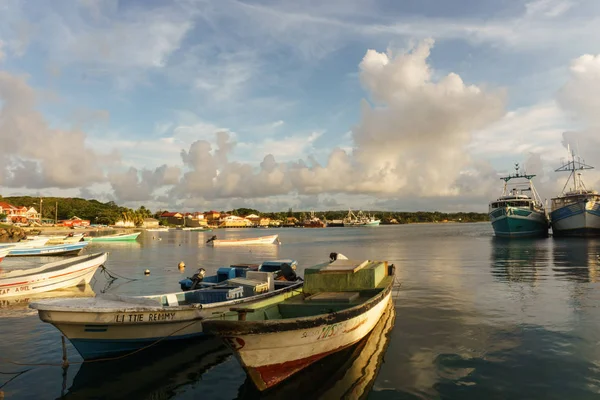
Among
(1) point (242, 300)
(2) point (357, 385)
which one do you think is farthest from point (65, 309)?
(2) point (357, 385)

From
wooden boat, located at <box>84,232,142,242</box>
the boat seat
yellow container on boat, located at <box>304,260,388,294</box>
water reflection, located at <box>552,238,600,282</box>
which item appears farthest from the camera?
wooden boat, located at <box>84,232,142,242</box>

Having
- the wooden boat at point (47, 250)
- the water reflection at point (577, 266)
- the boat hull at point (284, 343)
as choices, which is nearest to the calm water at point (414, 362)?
the boat hull at point (284, 343)

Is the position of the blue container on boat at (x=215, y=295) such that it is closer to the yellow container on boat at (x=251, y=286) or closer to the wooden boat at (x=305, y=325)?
the yellow container on boat at (x=251, y=286)

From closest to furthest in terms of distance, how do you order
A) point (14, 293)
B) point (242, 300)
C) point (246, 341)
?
point (246, 341), point (242, 300), point (14, 293)

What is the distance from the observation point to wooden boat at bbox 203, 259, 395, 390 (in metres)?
9.38

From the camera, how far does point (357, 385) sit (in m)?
10.6

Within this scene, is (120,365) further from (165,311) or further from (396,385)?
(396,385)

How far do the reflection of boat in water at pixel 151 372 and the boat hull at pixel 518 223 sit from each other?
78.7 m

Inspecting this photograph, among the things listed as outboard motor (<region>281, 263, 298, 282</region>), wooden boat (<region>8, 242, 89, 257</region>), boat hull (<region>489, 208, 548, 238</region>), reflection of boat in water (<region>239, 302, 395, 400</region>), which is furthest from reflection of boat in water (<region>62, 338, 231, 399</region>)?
boat hull (<region>489, 208, 548, 238</region>)

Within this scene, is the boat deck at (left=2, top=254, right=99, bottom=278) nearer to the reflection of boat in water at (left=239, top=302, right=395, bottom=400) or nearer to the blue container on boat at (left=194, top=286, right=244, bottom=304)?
the blue container on boat at (left=194, top=286, right=244, bottom=304)

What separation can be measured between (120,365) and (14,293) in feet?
49.7

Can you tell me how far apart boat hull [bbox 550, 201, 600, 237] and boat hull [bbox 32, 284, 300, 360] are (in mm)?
80269

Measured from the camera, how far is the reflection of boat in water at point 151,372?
10.5 m

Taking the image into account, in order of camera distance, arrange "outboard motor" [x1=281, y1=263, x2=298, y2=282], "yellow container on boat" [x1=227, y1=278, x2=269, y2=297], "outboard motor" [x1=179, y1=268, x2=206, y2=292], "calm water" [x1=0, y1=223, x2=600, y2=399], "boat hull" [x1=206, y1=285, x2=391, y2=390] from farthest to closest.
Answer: "outboard motor" [x1=179, y1=268, x2=206, y2=292] → "outboard motor" [x1=281, y1=263, x2=298, y2=282] → "yellow container on boat" [x1=227, y1=278, x2=269, y2=297] → "calm water" [x1=0, y1=223, x2=600, y2=399] → "boat hull" [x1=206, y1=285, x2=391, y2=390]
